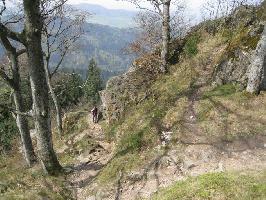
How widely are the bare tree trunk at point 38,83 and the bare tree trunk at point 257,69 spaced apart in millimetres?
8607

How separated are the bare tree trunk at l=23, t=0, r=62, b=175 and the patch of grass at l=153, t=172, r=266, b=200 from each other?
5.44m

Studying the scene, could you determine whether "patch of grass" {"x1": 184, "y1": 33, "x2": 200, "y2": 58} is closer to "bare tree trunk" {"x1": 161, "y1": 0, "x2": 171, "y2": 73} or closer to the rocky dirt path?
"bare tree trunk" {"x1": 161, "y1": 0, "x2": 171, "y2": 73}

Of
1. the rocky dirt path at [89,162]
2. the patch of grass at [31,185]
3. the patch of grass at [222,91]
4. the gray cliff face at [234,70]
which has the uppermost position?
the gray cliff face at [234,70]

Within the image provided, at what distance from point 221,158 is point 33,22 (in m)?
8.18

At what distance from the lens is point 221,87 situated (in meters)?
17.8

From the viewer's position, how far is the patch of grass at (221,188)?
32.2ft

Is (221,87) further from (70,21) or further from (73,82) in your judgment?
(73,82)

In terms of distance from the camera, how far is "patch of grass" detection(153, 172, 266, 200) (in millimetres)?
9805

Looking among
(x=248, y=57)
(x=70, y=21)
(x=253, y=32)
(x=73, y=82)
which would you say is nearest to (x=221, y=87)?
(x=248, y=57)

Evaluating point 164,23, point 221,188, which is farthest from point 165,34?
point 221,188

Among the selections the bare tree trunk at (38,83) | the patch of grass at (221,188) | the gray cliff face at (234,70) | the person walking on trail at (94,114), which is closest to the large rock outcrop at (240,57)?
the gray cliff face at (234,70)

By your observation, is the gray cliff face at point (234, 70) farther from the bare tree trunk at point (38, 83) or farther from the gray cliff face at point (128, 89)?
the bare tree trunk at point (38, 83)

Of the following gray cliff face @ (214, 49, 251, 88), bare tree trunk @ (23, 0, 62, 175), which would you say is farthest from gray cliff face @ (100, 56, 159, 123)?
bare tree trunk @ (23, 0, 62, 175)

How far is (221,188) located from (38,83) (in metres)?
7.34
